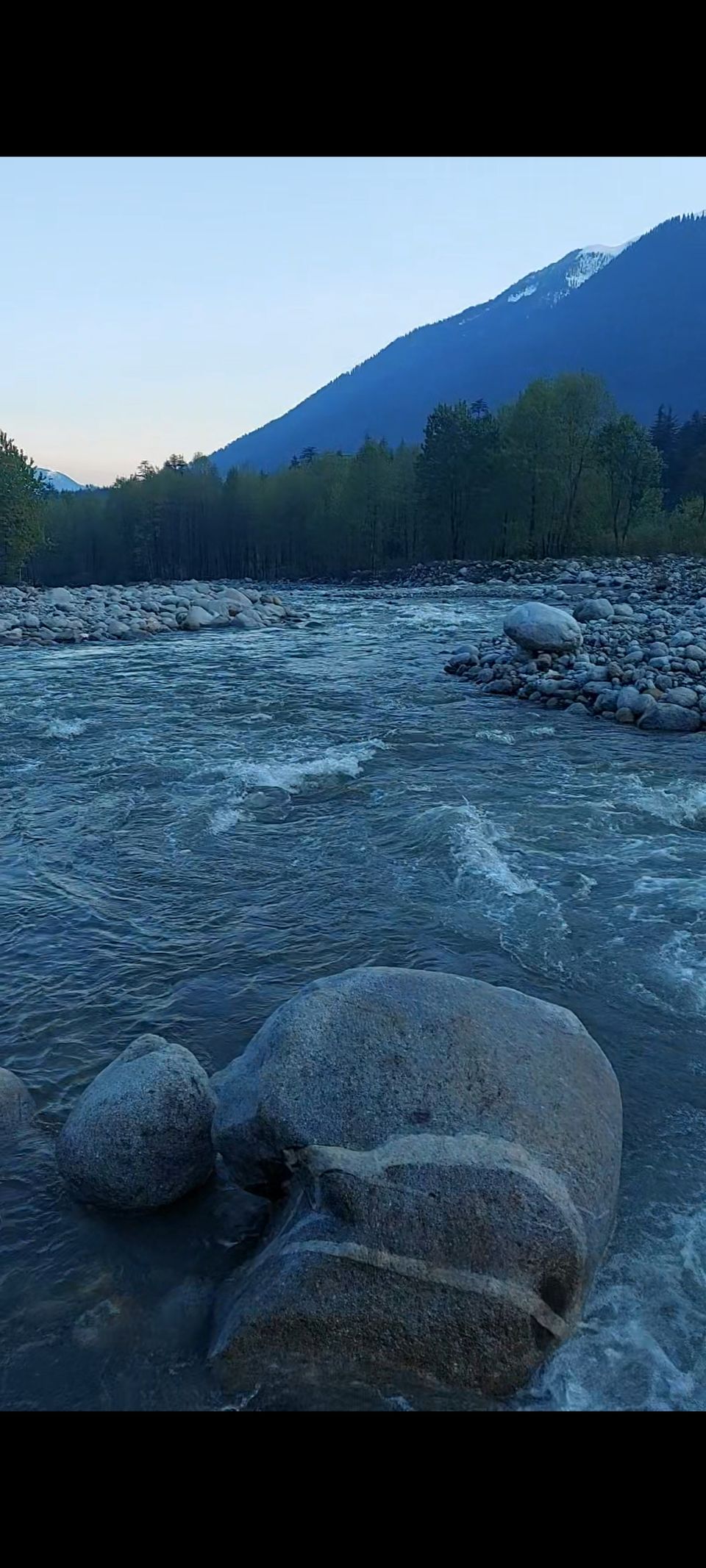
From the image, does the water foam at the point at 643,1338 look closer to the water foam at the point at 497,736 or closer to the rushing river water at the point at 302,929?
Result: the rushing river water at the point at 302,929

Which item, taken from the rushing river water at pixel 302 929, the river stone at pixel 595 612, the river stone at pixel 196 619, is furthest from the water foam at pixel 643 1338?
the river stone at pixel 196 619

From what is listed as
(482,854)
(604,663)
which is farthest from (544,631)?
(482,854)

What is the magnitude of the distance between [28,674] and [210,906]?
18.1 metres

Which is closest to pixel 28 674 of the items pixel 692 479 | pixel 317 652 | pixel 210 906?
pixel 317 652

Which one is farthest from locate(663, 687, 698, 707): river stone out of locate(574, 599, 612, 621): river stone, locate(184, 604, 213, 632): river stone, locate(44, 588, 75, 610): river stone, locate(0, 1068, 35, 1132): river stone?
locate(44, 588, 75, 610): river stone

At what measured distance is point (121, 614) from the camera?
37.7m

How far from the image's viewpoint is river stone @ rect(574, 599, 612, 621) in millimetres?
30094

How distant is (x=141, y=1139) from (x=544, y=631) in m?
19.1

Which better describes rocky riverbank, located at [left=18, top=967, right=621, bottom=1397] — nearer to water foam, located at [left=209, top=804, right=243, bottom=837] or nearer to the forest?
water foam, located at [left=209, top=804, right=243, bottom=837]

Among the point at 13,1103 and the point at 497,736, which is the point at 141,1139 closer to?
the point at 13,1103
